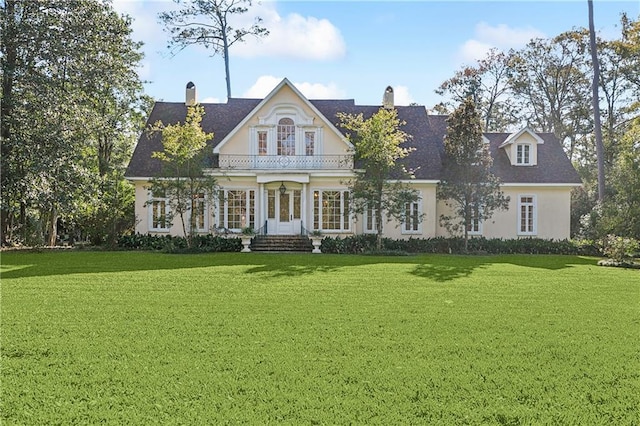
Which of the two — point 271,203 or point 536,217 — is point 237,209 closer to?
point 271,203

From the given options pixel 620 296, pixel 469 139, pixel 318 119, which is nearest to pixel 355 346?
pixel 620 296

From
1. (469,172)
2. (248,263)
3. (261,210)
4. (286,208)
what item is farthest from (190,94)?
(469,172)

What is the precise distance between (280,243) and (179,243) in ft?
13.4

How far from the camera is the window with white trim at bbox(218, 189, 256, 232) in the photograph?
74.5 ft

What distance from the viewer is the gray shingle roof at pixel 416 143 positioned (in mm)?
23078

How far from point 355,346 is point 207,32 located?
28.8 m

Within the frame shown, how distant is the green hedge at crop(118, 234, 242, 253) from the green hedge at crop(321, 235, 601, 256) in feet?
12.5

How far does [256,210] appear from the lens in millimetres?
22703

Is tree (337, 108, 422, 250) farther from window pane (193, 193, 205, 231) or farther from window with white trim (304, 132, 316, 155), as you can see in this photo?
window pane (193, 193, 205, 231)

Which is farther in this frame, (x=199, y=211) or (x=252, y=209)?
(x=252, y=209)

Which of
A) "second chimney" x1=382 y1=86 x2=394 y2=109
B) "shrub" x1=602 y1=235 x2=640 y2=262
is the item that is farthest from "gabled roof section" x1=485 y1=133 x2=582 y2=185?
"shrub" x1=602 y1=235 x2=640 y2=262

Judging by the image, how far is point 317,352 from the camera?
5.62 metres

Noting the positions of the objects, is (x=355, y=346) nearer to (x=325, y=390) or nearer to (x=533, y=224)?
(x=325, y=390)

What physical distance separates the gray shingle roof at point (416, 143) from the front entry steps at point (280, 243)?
543 cm
